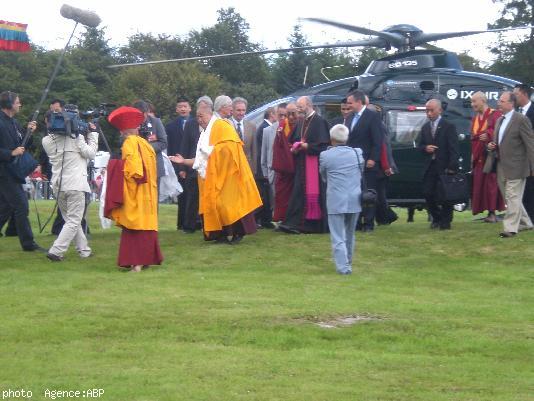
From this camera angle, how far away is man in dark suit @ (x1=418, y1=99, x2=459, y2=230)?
1716cm

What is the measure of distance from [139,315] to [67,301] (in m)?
1.16

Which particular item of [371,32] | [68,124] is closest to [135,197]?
[68,124]

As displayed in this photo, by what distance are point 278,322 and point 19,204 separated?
5.95 meters

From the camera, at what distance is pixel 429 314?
11.5 meters

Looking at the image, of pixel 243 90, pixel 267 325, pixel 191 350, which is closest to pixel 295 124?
pixel 267 325

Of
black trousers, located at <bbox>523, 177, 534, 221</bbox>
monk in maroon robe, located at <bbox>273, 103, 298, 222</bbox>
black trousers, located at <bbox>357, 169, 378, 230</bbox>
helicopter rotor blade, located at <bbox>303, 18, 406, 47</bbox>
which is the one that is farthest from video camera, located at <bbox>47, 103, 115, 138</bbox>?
helicopter rotor blade, located at <bbox>303, 18, 406, 47</bbox>

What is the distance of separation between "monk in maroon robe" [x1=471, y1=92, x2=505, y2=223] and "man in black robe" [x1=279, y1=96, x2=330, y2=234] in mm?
2527

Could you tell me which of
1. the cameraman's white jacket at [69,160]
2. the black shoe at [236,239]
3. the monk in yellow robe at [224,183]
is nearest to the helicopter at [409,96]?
the monk in yellow robe at [224,183]

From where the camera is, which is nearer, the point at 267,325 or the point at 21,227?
the point at 267,325

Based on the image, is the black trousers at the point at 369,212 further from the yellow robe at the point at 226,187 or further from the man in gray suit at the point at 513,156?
the yellow robe at the point at 226,187

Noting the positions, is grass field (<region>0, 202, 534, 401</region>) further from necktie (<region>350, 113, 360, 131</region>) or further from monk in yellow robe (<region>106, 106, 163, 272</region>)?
necktie (<region>350, 113, 360, 131</region>)

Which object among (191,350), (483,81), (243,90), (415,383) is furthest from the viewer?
(243,90)

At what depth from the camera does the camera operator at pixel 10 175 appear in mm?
15633

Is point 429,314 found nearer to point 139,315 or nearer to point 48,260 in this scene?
point 139,315
